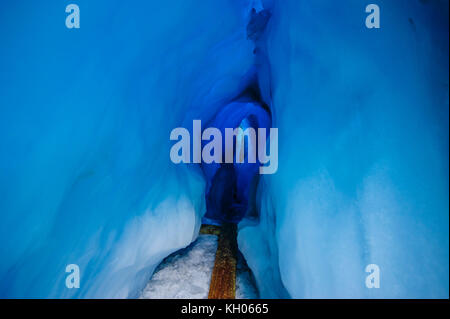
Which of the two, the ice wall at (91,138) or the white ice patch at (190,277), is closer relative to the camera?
the ice wall at (91,138)

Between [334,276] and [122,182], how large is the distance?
2.35 metres

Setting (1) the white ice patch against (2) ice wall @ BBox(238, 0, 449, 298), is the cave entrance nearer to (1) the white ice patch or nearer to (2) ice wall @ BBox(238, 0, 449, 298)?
(1) the white ice patch

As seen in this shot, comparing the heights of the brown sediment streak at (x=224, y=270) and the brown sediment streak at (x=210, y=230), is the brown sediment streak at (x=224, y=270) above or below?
below

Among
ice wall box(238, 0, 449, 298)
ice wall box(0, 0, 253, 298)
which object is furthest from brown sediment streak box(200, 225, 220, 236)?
ice wall box(238, 0, 449, 298)

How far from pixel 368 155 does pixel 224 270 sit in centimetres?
301

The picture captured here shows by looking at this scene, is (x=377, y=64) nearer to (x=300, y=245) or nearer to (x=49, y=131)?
(x=300, y=245)

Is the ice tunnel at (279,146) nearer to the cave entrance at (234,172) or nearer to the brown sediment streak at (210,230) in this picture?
the brown sediment streak at (210,230)

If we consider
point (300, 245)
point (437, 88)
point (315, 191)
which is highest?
point (437, 88)

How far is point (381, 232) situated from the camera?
5.09 ft

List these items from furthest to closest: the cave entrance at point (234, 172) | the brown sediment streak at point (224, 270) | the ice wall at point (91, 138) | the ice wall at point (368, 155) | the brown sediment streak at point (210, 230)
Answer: the cave entrance at point (234, 172)
the brown sediment streak at point (210, 230)
the brown sediment streak at point (224, 270)
the ice wall at point (91, 138)
the ice wall at point (368, 155)

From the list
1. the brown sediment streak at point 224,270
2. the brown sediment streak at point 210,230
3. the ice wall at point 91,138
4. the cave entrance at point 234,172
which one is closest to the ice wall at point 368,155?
the brown sediment streak at point 224,270

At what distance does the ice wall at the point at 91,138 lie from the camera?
1.59 m
